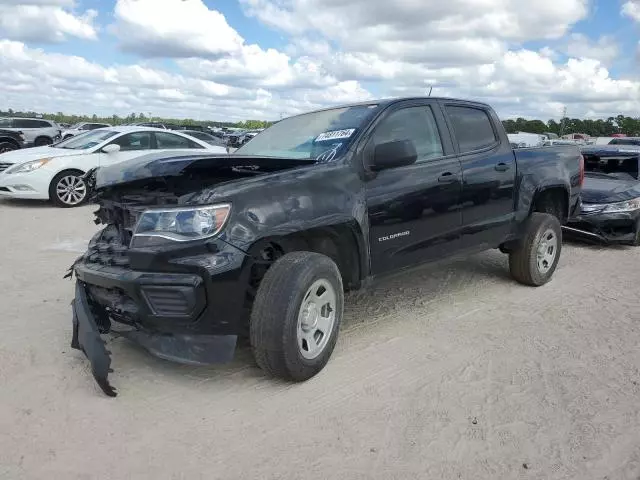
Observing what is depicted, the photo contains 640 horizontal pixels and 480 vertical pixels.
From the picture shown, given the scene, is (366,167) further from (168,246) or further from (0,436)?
(0,436)

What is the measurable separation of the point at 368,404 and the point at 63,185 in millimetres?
8775

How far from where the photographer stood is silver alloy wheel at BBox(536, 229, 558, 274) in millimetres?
5629

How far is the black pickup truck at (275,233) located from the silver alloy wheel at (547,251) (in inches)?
47.8

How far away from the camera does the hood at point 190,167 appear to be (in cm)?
334

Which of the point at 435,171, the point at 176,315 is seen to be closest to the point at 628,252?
the point at 435,171

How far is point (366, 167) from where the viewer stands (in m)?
3.93

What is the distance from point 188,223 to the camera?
10.5 ft

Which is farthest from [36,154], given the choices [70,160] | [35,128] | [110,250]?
[35,128]

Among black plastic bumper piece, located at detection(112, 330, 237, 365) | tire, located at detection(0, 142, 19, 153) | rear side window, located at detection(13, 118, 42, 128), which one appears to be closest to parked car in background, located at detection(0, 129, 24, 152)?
tire, located at detection(0, 142, 19, 153)

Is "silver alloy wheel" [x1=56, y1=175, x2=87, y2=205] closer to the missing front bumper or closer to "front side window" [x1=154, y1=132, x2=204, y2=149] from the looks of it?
"front side window" [x1=154, y1=132, x2=204, y2=149]

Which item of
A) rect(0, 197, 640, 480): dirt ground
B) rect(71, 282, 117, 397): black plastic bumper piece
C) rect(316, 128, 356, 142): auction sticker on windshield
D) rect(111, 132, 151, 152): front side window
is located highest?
Answer: rect(316, 128, 356, 142): auction sticker on windshield

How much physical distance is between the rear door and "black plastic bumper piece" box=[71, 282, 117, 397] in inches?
116

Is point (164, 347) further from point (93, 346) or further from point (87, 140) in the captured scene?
point (87, 140)

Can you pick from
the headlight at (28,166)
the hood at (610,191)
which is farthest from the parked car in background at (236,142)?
the hood at (610,191)
